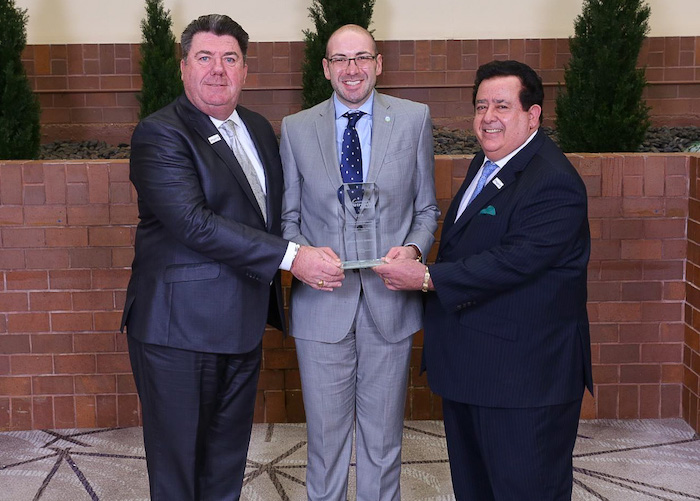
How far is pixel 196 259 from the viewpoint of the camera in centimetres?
282

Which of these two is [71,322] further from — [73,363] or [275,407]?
[275,407]

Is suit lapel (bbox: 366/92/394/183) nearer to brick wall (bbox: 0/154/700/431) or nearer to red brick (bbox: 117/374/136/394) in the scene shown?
brick wall (bbox: 0/154/700/431)

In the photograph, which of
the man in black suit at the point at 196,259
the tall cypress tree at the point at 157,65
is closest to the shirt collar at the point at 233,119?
the man in black suit at the point at 196,259

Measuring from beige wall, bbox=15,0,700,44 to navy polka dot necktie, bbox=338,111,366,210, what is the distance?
3.70 meters

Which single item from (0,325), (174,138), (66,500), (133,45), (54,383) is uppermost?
(133,45)

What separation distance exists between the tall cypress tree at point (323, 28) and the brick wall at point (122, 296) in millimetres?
1813

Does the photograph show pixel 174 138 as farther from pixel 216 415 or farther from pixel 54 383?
pixel 54 383

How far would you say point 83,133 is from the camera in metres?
6.66

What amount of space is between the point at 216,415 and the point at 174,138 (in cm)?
93

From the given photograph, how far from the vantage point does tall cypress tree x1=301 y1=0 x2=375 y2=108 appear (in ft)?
19.2

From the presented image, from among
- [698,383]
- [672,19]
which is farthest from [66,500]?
[672,19]

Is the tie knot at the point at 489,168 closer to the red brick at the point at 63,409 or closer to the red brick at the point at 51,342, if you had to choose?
the red brick at the point at 51,342

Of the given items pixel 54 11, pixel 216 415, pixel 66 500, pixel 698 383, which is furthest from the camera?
pixel 54 11

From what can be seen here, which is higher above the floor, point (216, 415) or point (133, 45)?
point (133, 45)
